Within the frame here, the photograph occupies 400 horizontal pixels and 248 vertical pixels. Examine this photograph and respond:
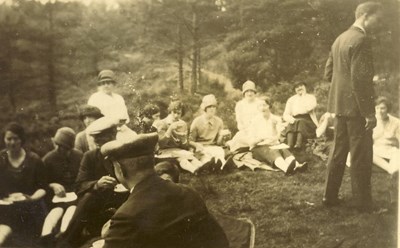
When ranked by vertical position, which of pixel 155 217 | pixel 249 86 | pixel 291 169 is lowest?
pixel 155 217

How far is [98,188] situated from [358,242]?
2.48 m

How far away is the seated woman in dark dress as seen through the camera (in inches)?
222

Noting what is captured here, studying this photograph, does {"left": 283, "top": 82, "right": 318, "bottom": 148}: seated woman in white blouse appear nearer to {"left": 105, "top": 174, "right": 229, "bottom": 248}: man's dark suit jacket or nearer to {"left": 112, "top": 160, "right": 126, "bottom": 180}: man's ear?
{"left": 105, "top": 174, "right": 229, "bottom": 248}: man's dark suit jacket

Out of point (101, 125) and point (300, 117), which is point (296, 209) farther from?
point (101, 125)

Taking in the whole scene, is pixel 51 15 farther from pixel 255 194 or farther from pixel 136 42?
pixel 255 194

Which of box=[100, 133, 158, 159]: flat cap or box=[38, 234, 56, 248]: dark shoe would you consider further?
box=[38, 234, 56, 248]: dark shoe

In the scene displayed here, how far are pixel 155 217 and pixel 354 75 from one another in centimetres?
223

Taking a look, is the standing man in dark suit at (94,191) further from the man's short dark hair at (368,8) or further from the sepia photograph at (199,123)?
the man's short dark hair at (368,8)

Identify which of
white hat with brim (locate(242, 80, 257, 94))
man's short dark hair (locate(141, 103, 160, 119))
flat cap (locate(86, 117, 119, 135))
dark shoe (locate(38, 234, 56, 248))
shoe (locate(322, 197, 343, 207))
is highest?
white hat with brim (locate(242, 80, 257, 94))

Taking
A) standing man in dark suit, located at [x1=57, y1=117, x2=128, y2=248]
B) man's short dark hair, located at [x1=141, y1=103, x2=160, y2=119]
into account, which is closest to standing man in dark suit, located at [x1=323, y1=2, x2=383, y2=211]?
man's short dark hair, located at [x1=141, y1=103, x2=160, y2=119]

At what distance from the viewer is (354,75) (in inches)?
207

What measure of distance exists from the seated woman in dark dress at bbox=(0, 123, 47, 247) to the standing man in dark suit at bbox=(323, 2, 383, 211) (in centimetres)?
279

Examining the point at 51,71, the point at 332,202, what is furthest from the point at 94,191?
the point at 332,202

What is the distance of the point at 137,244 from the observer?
5.13 meters
